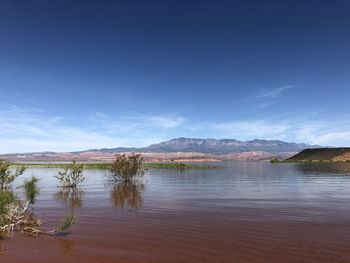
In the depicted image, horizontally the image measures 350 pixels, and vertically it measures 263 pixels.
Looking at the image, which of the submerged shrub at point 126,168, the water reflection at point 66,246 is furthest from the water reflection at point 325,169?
the water reflection at point 66,246

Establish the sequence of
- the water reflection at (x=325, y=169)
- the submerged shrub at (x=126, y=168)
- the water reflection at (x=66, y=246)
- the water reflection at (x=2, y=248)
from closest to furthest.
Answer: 1. the water reflection at (x=2, y=248)
2. the water reflection at (x=66, y=246)
3. the submerged shrub at (x=126, y=168)
4. the water reflection at (x=325, y=169)

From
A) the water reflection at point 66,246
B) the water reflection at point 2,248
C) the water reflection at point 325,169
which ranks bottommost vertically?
the water reflection at point 66,246

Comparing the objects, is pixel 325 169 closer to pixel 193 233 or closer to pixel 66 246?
pixel 193 233

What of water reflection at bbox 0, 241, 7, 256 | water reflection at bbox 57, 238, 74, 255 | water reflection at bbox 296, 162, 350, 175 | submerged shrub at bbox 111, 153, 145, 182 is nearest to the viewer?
water reflection at bbox 0, 241, 7, 256

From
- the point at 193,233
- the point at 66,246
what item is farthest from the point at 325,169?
the point at 66,246

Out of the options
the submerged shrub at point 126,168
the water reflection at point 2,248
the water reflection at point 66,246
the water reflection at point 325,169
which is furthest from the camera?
the water reflection at point 325,169

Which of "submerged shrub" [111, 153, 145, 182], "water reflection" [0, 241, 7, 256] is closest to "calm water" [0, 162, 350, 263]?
"water reflection" [0, 241, 7, 256]

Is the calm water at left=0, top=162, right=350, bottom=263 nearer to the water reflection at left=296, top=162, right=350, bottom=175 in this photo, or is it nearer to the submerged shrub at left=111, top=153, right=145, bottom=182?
the submerged shrub at left=111, top=153, right=145, bottom=182

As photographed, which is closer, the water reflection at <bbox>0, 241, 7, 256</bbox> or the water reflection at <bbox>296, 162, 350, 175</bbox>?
the water reflection at <bbox>0, 241, 7, 256</bbox>

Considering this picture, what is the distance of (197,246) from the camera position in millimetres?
15352

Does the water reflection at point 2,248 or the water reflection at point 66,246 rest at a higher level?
the water reflection at point 2,248

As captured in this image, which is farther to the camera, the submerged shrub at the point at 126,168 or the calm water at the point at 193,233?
the submerged shrub at the point at 126,168

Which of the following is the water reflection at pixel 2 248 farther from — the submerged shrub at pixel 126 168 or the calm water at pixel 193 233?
the submerged shrub at pixel 126 168

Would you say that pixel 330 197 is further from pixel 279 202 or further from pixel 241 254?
pixel 241 254
